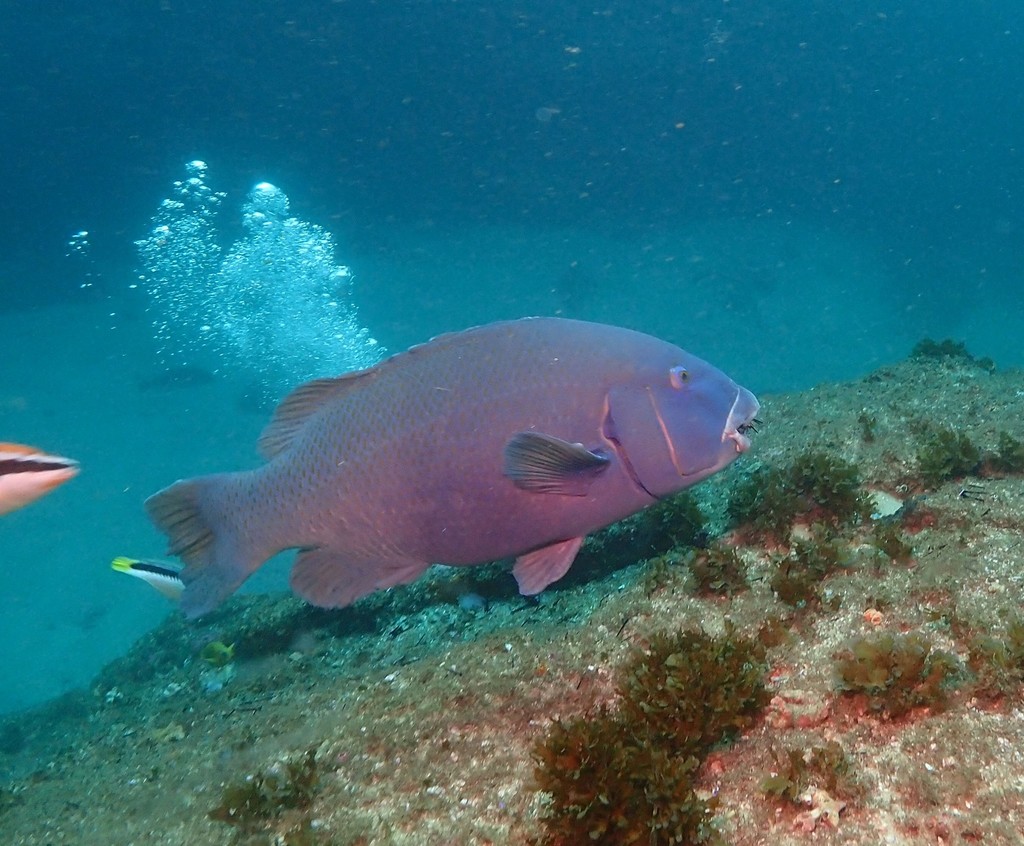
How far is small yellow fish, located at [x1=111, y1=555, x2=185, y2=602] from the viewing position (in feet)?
25.7

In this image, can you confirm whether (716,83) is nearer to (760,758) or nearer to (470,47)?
(470,47)

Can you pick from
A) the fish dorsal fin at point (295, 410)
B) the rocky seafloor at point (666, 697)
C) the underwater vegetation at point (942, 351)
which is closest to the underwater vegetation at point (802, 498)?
the rocky seafloor at point (666, 697)

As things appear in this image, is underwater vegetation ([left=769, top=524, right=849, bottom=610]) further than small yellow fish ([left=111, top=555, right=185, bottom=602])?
No

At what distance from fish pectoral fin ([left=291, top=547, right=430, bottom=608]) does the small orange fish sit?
1.22 meters

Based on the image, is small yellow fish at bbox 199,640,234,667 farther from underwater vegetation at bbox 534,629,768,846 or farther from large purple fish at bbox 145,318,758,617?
underwater vegetation at bbox 534,629,768,846

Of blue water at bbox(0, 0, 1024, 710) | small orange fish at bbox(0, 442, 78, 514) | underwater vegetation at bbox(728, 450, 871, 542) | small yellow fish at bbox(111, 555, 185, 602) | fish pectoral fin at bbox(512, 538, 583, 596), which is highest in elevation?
blue water at bbox(0, 0, 1024, 710)

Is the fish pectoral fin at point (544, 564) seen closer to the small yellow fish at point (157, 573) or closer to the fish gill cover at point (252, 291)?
the small yellow fish at point (157, 573)

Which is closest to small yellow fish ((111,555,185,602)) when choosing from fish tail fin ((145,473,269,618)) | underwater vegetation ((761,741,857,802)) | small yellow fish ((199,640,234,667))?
small yellow fish ((199,640,234,667))

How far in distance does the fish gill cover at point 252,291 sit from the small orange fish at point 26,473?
863 inches

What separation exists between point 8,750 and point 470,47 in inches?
766

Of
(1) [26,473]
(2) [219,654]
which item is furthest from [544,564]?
(2) [219,654]

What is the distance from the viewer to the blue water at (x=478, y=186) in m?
17.0

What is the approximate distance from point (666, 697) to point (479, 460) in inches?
56.6

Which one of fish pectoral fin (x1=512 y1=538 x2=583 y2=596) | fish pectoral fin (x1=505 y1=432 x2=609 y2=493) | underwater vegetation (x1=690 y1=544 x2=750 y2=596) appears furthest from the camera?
underwater vegetation (x1=690 y1=544 x2=750 y2=596)
